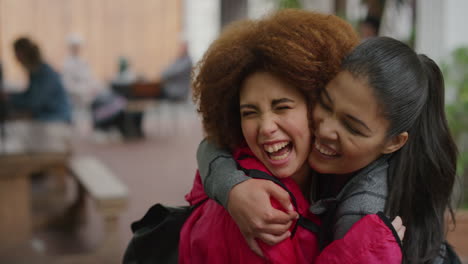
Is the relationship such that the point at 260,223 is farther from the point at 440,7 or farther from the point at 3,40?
the point at 3,40

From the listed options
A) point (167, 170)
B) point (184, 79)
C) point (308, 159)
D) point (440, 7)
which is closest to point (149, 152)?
point (167, 170)

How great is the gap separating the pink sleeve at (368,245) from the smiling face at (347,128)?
5.1 inches

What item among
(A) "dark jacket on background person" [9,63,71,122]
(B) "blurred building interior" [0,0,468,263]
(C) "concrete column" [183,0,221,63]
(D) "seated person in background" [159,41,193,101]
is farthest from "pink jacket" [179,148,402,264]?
(C) "concrete column" [183,0,221,63]

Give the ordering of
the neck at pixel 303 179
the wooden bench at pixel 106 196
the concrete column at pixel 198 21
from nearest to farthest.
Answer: the neck at pixel 303 179 < the wooden bench at pixel 106 196 < the concrete column at pixel 198 21

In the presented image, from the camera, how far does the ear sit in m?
1.03

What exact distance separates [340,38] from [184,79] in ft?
26.0

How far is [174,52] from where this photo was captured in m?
12.7

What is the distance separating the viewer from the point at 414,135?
1.09m

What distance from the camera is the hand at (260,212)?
1.00 m

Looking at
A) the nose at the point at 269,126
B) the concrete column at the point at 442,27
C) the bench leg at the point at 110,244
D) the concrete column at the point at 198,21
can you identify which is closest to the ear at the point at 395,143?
the nose at the point at 269,126

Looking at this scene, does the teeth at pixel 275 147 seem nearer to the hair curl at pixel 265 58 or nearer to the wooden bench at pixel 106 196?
the hair curl at pixel 265 58

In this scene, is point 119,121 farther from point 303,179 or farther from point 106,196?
point 303,179

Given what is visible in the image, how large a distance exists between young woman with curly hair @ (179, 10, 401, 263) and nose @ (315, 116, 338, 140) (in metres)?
0.04

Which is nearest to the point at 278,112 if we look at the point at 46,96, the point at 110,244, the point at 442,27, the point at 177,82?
the point at 110,244
